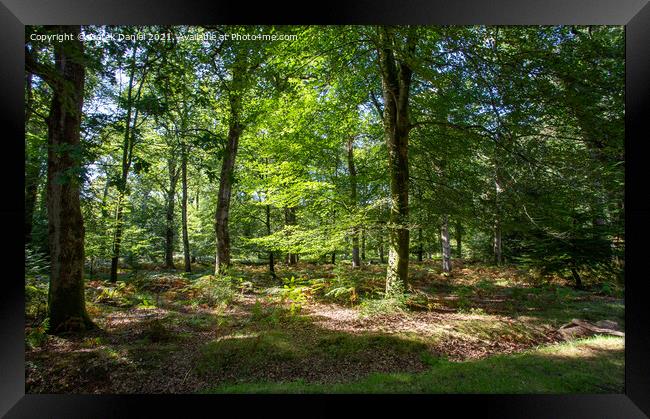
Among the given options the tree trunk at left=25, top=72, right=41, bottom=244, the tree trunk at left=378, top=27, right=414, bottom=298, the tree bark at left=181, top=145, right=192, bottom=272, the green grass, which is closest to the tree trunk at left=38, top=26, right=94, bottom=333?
the tree trunk at left=25, top=72, right=41, bottom=244

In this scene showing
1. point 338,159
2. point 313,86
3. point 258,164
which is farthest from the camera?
point 338,159

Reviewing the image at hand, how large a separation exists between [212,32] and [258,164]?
227 cm

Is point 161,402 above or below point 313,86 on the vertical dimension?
below

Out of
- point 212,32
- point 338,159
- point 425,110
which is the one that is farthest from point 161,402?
point 425,110

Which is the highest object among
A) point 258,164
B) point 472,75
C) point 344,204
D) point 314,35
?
point 314,35

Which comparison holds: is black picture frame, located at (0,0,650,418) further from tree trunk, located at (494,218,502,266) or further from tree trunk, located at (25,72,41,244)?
tree trunk, located at (494,218,502,266)

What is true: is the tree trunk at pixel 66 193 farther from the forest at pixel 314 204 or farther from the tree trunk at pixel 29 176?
the tree trunk at pixel 29 176

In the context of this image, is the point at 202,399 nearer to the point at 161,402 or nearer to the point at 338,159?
the point at 161,402

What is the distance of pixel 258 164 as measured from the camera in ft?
16.0

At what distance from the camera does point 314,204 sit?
489 centimetres
